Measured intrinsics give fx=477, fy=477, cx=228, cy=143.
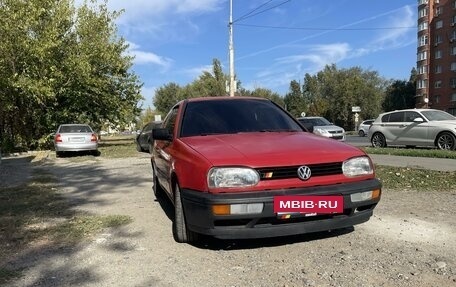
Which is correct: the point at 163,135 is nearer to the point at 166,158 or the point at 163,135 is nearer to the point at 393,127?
the point at 166,158

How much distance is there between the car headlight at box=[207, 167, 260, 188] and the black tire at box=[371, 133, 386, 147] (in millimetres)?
15121

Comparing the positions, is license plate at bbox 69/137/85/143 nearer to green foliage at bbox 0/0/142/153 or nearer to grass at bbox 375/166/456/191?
green foliage at bbox 0/0/142/153

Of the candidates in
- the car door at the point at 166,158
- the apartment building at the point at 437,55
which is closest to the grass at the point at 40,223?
the car door at the point at 166,158

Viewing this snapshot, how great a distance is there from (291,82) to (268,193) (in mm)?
95202

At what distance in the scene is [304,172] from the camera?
436 centimetres

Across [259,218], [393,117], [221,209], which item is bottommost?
[259,218]

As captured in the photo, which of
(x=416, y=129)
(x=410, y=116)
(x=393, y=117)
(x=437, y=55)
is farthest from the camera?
(x=437, y=55)

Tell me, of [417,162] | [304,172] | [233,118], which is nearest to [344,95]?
[417,162]

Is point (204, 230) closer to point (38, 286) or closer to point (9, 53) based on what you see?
point (38, 286)

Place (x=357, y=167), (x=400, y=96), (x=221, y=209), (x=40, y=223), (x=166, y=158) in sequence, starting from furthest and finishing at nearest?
(x=400, y=96) < (x=40, y=223) < (x=166, y=158) < (x=357, y=167) < (x=221, y=209)

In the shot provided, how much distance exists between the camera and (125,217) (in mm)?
6516

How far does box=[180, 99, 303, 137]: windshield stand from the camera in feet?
18.4

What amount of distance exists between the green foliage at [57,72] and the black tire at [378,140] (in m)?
14.9

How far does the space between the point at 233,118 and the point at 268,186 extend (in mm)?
1708
